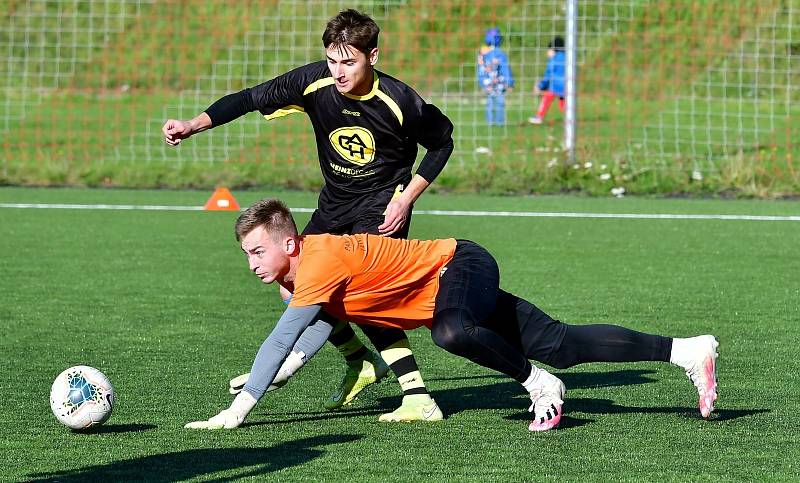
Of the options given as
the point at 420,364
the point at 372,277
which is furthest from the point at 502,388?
the point at 372,277

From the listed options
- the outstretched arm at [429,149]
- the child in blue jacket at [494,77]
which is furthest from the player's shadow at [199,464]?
the child in blue jacket at [494,77]

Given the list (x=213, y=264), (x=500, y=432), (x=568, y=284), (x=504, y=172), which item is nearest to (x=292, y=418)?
(x=500, y=432)

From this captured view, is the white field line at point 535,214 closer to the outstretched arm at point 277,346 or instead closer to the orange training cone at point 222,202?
the orange training cone at point 222,202

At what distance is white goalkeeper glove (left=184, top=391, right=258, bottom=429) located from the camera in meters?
4.98

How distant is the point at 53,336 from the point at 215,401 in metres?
1.82

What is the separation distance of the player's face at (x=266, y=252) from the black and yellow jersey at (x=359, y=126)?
977mm

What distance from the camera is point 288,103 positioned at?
6012 mm

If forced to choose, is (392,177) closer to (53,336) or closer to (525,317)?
(525,317)

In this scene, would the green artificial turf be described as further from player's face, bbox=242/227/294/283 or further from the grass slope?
the grass slope

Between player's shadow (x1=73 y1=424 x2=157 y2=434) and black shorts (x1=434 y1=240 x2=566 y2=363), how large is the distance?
1.22 meters

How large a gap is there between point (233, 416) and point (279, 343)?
362mm

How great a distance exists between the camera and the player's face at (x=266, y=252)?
4.95m

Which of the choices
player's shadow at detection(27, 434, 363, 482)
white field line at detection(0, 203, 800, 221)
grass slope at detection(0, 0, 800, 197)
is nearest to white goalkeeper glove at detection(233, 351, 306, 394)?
player's shadow at detection(27, 434, 363, 482)

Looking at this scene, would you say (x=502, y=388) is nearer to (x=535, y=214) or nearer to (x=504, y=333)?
(x=504, y=333)
